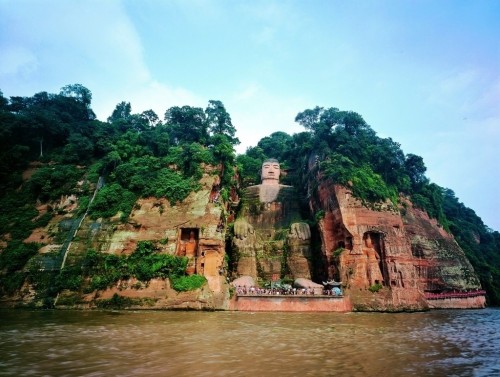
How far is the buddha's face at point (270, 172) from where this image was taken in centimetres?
4478

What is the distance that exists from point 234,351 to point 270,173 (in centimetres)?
3547

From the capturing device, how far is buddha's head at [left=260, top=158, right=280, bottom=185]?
4469 centimetres

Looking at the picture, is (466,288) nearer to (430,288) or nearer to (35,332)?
(430,288)

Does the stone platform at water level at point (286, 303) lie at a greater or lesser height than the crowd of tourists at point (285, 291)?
lesser

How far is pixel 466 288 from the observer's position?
124 ft

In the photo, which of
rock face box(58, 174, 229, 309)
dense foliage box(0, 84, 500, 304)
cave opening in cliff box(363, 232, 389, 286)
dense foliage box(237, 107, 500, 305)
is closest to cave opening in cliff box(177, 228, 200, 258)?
rock face box(58, 174, 229, 309)

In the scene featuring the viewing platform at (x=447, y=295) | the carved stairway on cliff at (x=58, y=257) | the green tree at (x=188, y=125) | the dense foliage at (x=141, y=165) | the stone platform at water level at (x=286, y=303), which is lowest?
the stone platform at water level at (x=286, y=303)

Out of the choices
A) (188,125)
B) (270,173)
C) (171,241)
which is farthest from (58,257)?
(270,173)

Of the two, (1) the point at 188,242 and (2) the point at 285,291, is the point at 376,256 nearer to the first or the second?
(2) the point at 285,291

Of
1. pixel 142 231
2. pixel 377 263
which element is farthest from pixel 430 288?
pixel 142 231

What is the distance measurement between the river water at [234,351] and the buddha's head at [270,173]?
98.2 ft

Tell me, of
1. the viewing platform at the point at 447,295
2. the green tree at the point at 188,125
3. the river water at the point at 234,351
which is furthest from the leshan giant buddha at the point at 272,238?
the river water at the point at 234,351

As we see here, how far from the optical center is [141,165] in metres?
32.9

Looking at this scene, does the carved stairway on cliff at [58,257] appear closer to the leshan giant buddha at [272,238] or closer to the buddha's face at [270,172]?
the leshan giant buddha at [272,238]
